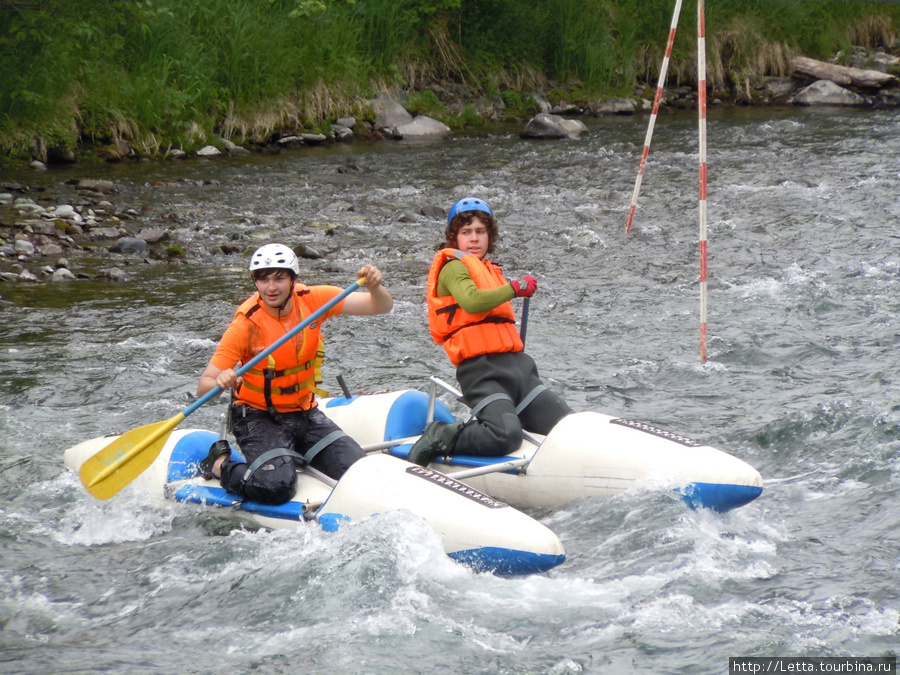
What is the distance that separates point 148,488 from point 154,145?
9.78m

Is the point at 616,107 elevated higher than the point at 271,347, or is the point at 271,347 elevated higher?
the point at 616,107

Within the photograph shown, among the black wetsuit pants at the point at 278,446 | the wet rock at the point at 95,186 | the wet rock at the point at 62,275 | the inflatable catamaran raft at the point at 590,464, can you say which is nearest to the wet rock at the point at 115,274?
the wet rock at the point at 62,275

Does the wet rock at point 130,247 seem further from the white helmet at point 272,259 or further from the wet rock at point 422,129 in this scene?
the wet rock at point 422,129

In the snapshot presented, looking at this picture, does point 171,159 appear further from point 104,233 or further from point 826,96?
point 826,96

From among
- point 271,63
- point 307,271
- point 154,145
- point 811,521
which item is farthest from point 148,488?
point 271,63

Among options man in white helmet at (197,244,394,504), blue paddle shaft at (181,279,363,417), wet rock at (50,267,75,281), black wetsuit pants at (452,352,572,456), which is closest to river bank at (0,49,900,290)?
wet rock at (50,267,75,281)

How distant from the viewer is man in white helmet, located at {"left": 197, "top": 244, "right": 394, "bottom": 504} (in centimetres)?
431

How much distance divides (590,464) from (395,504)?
962mm

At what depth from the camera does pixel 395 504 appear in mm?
3918

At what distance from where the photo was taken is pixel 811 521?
4125mm

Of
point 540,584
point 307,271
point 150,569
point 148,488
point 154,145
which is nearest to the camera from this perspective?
point 540,584

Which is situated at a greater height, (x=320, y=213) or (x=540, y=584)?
(x=320, y=213)

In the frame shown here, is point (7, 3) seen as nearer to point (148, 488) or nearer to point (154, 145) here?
point (154, 145)

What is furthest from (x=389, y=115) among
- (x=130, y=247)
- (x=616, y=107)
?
(x=130, y=247)
